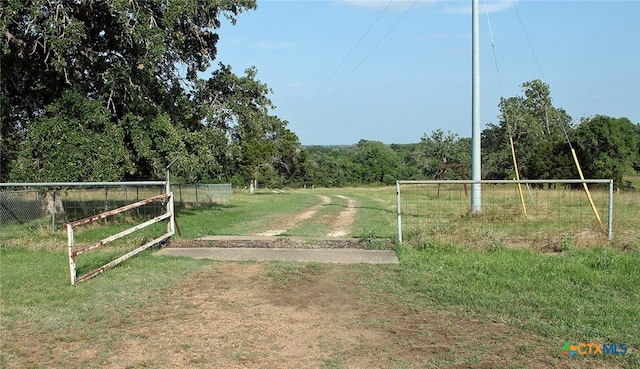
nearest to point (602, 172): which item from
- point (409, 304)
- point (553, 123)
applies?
point (553, 123)

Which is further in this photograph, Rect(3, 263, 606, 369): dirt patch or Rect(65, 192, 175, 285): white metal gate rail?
Rect(65, 192, 175, 285): white metal gate rail

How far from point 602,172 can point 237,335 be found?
51.6 m

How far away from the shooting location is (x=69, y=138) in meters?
15.0

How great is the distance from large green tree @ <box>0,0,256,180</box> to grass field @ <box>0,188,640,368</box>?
676cm

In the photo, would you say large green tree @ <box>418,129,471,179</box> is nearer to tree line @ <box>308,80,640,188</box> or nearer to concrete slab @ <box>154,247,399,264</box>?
tree line @ <box>308,80,640,188</box>

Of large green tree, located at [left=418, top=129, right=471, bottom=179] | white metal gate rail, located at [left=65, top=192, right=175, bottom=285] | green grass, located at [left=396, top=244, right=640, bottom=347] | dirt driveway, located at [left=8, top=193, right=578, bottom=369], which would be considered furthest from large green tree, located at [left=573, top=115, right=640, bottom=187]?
dirt driveway, located at [left=8, top=193, right=578, bottom=369]

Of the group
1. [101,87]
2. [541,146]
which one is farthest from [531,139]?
[101,87]

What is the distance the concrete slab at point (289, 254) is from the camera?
30.0 ft

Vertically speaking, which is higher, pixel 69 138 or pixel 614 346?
pixel 69 138

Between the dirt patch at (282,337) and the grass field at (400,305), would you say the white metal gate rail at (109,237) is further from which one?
the dirt patch at (282,337)

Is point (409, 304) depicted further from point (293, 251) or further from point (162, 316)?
point (293, 251)

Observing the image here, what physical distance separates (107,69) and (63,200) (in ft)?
17.9

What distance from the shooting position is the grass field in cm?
464

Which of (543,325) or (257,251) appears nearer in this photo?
(543,325)
